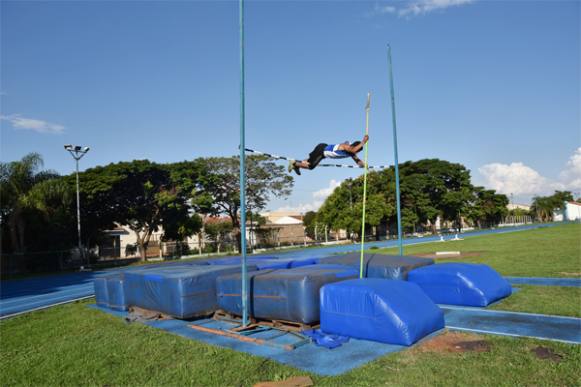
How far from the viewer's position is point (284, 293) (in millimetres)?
7805

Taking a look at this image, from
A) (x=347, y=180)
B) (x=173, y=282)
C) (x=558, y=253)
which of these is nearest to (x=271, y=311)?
(x=173, y=282)

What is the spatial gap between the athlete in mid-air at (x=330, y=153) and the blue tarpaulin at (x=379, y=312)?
110 inches

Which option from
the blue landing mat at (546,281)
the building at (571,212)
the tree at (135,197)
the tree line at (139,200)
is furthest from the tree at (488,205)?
the blue landing mat at (546,281)

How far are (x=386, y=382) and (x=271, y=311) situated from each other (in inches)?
135

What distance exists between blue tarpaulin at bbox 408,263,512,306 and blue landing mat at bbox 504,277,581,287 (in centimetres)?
212

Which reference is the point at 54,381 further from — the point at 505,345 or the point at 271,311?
the point at 505,345

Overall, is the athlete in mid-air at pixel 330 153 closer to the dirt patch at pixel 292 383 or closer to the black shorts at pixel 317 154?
the black shorts at pixel 317 154

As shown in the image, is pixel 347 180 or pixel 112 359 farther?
pixel 347 180

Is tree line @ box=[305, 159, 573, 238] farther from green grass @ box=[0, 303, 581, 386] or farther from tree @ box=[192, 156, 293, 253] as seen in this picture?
green grass @ box=[0, 303, 581, 386]

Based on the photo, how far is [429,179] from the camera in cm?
5044

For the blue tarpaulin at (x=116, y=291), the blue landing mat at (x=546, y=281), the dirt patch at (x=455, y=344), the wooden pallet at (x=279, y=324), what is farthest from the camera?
the blue landing mat at (x=546, y=281)

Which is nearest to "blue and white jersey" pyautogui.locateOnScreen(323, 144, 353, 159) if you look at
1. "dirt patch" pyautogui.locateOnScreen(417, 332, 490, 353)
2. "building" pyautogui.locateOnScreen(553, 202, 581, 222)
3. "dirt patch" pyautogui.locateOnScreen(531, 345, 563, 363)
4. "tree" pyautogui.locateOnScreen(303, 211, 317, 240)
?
"dirt patch" pyautogui.locateOnScreen(417, 332, 490, 353)

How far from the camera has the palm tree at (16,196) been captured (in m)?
25.3

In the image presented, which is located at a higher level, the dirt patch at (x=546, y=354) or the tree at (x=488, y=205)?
the tree at (x=488, y=205)
